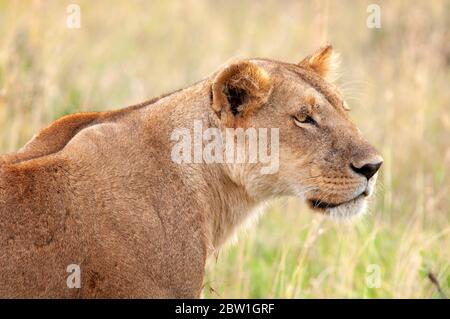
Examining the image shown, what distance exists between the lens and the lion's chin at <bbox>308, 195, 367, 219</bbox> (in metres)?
4.54

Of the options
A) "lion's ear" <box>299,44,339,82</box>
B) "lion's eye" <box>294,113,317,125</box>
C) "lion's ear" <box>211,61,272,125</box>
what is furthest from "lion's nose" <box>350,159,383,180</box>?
"lion's ear" <box>299,44,339,82</box>

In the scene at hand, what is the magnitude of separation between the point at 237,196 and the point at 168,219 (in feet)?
1.78

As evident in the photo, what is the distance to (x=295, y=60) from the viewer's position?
1162 cm

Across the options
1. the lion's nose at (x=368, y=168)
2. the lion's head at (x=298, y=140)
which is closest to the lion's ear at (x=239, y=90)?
the lion's head at (x=298, y=140)

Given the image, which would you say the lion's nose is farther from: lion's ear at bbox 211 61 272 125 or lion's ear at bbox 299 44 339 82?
lion's ear at bbox 299 44 339 82

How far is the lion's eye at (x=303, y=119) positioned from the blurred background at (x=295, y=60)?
25.2 inches

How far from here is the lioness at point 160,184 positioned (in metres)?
3.86

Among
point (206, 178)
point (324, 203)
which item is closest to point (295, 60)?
point (324, 203)

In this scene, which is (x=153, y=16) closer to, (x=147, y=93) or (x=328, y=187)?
(x=147, y=93)

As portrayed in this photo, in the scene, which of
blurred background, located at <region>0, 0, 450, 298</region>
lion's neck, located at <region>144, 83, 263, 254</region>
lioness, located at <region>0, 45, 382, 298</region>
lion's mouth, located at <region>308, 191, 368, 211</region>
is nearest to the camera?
lioness, located at <region>0, 45, 382, 298</region>

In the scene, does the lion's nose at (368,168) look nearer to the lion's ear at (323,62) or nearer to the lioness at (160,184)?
the lioness at (160,184)

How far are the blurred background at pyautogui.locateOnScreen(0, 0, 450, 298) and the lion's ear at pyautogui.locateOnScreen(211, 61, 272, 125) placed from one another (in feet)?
2.82

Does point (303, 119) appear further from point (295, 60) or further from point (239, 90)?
point (295, 60)
